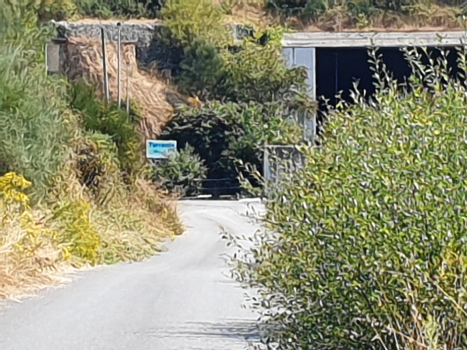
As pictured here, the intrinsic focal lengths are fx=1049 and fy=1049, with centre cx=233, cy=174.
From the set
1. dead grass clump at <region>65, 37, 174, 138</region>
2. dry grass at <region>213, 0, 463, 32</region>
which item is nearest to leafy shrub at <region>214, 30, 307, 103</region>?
dead grass clump at <region>65, 37, 174, 138</region>

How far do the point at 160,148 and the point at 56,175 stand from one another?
23.4 metres

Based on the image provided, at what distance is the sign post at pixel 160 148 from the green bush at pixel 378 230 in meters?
35.1

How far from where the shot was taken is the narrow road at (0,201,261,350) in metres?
10.6

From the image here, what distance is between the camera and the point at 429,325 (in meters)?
6.34

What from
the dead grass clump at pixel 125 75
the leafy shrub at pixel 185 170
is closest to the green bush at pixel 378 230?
the leafy shrub at pixel 185 170

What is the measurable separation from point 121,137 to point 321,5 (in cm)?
3379

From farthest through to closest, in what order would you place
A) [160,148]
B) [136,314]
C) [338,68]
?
[338,68] → [160,148] → [136,314]

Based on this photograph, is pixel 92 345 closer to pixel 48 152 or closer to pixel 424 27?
pixel 48 152

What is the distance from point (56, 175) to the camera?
20.5 metres

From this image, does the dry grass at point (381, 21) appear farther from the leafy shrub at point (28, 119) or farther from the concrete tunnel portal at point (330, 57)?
the leafy shrub at point (28, 119)

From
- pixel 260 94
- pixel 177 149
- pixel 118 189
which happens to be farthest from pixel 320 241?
pixel 260 94

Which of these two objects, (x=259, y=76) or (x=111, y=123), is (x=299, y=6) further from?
(x=111, y=123)

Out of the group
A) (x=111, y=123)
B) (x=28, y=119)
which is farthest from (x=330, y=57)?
(x=28, y=119)

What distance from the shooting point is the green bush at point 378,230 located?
21.3 feet
